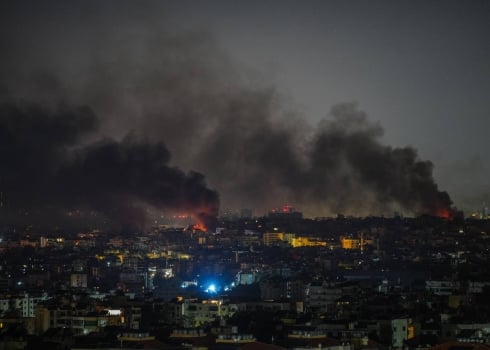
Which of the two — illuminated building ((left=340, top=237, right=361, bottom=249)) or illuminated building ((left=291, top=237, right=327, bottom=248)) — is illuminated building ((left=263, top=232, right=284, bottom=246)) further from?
illuminated building ((left=340, top=237, right=361, bottom=249))

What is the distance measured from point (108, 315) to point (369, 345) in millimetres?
10123

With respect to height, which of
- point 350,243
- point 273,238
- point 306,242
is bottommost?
point 350,243

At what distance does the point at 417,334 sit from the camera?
34750 millimetres

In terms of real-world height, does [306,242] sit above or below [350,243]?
above

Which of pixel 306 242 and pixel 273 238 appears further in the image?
pixel 273 238

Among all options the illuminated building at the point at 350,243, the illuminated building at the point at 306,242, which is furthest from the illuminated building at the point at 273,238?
the illuminated building at the point at 350,243

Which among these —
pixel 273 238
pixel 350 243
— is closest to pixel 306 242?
pixel 273 238

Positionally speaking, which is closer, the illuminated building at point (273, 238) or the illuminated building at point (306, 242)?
the illuminated building at point (306, 242)

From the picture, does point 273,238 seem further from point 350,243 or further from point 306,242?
point 350,243

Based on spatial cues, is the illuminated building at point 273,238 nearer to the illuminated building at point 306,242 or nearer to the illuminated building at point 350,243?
the illuminated building at point 306,242

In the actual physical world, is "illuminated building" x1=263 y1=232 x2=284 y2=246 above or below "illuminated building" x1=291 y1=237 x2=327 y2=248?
above

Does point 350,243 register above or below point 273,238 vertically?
below

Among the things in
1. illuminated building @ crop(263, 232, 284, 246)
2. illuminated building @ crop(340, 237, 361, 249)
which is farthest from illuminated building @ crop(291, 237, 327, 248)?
illuminated building @ crop(263, 232, 284, 246)

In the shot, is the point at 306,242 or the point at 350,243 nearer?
the point at 350,243
